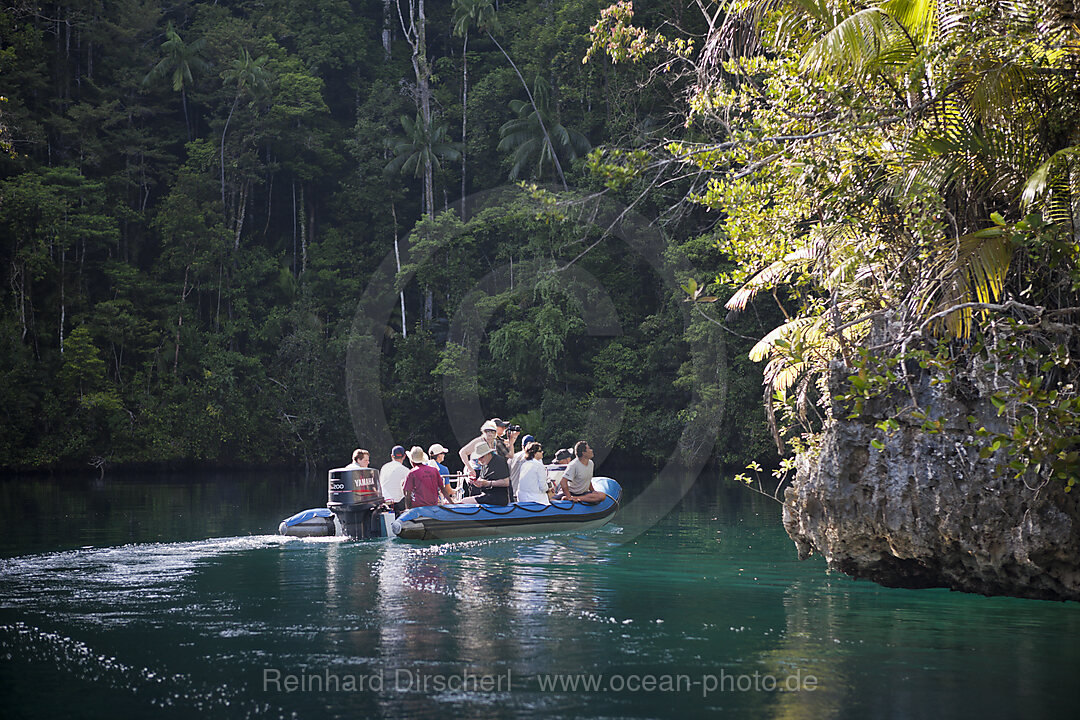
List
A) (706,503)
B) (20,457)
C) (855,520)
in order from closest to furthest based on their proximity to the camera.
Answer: (855,520) < (706,503) < (20,457)

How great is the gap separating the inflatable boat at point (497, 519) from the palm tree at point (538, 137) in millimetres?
19937

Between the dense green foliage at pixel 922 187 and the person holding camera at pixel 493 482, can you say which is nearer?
the dense green foliage at pixel 922 187

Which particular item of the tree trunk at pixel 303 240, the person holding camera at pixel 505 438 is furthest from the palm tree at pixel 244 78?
the person holding camera at pixel 505 438

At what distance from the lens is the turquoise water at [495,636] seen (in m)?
6.02

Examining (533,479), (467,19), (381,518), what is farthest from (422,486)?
(467,19)

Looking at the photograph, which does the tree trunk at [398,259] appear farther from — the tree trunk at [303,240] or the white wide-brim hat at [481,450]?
the white wide-brim hat at [481,450]

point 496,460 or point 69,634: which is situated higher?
point 496,460

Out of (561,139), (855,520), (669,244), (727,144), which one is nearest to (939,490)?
(855,520)

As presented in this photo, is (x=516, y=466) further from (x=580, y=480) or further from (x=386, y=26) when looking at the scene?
(x=386, y=26)

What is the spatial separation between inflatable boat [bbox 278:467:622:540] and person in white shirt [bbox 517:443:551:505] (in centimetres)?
58

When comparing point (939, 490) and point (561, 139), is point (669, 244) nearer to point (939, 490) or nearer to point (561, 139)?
point (561, 139)

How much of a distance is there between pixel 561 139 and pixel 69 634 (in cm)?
2826

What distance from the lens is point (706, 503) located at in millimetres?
21000

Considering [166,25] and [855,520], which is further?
[166,25]
